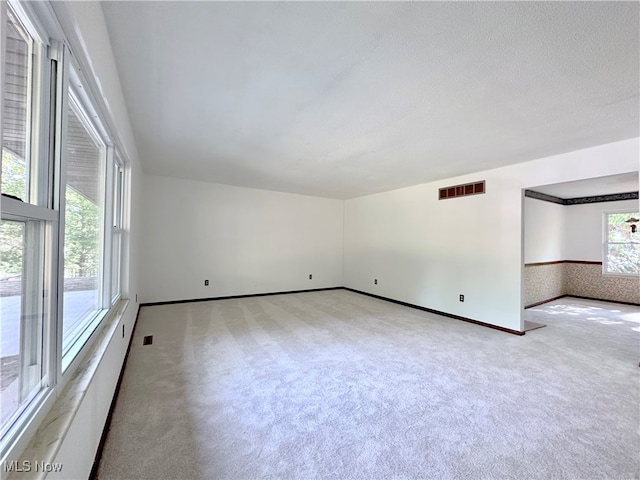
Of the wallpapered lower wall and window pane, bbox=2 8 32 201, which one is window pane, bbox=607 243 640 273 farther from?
window pane, bbox=2 8 32 201

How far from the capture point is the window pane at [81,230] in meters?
1.37

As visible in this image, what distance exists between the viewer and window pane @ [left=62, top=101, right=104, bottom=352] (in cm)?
137

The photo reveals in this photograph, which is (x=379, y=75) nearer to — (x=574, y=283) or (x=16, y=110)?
(x=16, y=110)

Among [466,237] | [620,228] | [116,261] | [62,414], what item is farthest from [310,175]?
[620,228]

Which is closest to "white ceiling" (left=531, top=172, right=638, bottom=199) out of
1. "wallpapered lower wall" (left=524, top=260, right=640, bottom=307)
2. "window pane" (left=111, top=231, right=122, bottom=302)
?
"wallpapered lower wall" (left=524, top=260, right=640, bottom=307)

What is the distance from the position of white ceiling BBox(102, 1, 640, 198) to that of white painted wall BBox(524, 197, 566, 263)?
276 cm

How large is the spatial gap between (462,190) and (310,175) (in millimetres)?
2476

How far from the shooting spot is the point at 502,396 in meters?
2.18

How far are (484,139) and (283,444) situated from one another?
3258 mm

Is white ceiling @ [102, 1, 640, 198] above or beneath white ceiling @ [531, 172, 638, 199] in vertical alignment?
above

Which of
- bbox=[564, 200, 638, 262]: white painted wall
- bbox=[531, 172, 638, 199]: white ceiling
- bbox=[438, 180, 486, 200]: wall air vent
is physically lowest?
bbox=[564, 200, 638, 262]: white painted wall

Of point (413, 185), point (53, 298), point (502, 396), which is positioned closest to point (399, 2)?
point (53, 298)

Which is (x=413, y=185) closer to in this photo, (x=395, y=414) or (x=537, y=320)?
(x=537, y=320)

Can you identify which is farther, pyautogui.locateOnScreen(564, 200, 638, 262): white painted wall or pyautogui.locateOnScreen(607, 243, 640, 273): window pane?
pyautogui.locateOnScreen(564, 200, 638, 262): white painted wall
